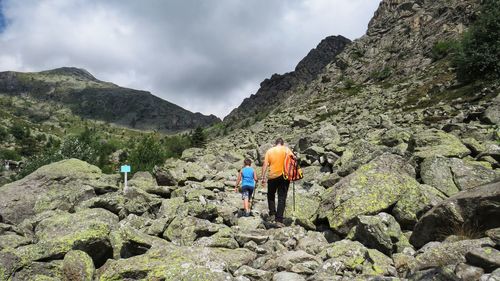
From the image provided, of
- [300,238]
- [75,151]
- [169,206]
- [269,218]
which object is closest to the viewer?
[300,238]

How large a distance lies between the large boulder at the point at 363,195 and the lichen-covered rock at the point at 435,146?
140 inches

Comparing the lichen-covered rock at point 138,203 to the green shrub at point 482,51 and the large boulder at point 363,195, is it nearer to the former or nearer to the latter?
the large boulder at point 363,195

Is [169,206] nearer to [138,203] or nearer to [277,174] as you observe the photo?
[138,203]

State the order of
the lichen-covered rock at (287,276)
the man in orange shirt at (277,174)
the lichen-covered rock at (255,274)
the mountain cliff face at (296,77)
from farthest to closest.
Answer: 1. the mountain cliff face at (296,77)
2. the man in orange shirt at (277,174)
3. the lichen-covered rock at (255,274)
4. the lichen-covered rock at (287,276)

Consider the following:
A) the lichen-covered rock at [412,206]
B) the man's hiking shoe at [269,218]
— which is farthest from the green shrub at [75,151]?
the lichen-covered rock at [412,206]

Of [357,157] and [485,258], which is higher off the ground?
[357,157]

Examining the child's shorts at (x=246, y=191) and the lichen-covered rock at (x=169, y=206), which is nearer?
the lichen-covered rock at (x=169, y=206)

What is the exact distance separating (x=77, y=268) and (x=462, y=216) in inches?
341

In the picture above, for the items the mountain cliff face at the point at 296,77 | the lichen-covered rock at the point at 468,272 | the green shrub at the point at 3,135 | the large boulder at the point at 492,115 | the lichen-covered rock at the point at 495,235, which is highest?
the mountain cliff face at the point at 296,77

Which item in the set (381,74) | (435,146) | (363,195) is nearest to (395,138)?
(435,146)

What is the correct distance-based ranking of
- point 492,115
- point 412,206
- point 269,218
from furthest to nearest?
point 492,115 < point 269,218 < point 412,206

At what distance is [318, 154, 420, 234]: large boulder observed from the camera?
34.8ft

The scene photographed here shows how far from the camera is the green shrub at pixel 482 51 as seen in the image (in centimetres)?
3909

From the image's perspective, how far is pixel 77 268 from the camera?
8102 mm
